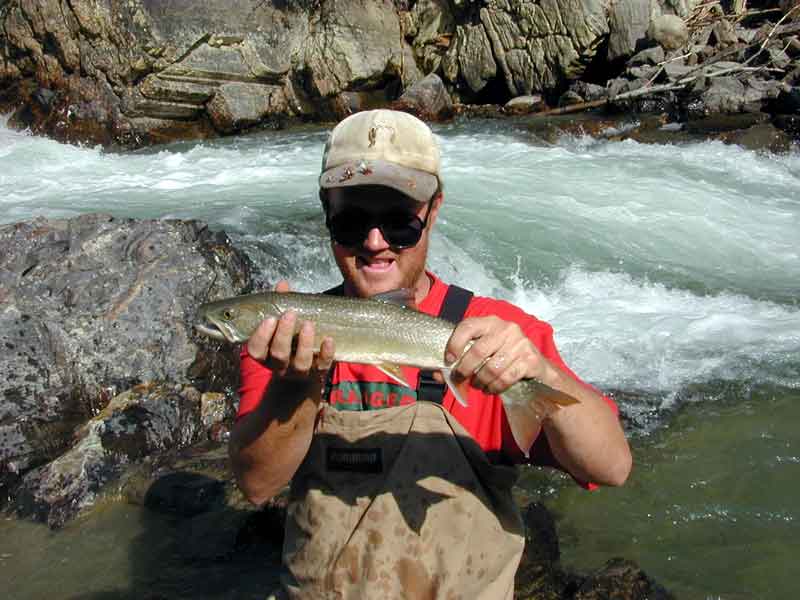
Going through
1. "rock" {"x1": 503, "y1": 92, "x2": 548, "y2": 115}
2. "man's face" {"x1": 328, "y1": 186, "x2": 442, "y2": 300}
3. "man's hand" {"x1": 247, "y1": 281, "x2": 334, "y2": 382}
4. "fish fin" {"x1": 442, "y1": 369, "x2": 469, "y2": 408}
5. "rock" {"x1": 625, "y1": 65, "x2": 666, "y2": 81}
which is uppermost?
"man's face" {"x1": 328, "y1": 186, "x2": 442, "y2": 300}

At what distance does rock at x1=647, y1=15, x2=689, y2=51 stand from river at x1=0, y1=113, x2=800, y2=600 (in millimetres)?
5640

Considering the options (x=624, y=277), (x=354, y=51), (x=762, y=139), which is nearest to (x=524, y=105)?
(x=354, y=51)

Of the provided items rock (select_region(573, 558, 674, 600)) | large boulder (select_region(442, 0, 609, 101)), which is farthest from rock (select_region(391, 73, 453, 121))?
rock (select_region(573, 558, 674, 600))

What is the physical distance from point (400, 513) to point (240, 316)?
816mm

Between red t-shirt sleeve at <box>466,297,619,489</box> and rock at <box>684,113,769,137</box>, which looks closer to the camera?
red t-shirt sleeve at <box>466,297,619,489</box>

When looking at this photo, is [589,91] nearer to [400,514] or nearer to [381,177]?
[381,177]

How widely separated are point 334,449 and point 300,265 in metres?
5.46

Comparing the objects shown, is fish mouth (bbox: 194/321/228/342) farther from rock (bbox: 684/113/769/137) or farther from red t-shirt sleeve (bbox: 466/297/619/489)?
rock (bbox: 684/113/769/137)

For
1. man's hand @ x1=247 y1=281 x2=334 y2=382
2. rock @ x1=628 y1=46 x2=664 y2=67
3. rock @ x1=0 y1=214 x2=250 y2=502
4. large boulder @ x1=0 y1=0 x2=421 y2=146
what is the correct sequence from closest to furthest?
man's hand @ x1=247 y1=281 x2=334 y2=382
rock @ x1=0 y1=214 x2=250 y2=502
large boulder @ x1=0 y1=0 x2=421 y2=146
rock @ x1=628 y1=46 x2=664 y2=67

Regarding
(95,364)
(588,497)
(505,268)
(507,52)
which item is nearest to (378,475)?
(588,497)

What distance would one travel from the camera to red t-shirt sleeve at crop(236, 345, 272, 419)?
8.07ft

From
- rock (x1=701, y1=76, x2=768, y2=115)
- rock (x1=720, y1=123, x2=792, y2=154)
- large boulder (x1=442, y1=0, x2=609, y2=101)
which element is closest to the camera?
rock (x1=720, y1=123, x2=792, y2=154)

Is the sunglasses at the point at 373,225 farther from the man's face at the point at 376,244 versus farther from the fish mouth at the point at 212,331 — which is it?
the fish mouth at the point at 212,331

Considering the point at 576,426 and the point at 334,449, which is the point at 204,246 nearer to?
the point at 334,449
